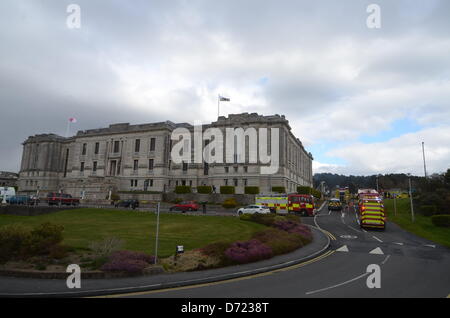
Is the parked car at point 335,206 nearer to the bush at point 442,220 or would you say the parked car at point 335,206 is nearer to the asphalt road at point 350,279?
the bush at point 442,220

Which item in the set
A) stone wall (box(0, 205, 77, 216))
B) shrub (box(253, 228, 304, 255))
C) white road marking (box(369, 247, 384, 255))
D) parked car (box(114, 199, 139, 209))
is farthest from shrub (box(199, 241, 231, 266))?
parked car (box(114, 199, 139, 209))

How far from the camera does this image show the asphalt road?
10297 millimetres

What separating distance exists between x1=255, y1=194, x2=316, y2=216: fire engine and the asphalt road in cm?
2425

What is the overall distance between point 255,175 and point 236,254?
50321 mm

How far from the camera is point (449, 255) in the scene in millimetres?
18484

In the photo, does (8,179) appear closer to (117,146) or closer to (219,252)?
(117,146)

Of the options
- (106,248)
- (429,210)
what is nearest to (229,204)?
(429,210)

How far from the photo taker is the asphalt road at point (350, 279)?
33.8 feet

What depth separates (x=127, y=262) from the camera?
12367mm

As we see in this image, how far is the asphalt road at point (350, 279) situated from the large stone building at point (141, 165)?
152 ft

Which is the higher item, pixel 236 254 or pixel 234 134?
pixel 234 134
